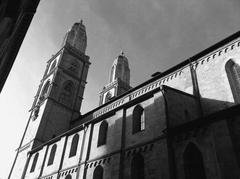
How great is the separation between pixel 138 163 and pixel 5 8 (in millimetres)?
9752

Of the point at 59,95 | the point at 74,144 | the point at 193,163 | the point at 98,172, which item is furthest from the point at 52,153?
the point at 193,163

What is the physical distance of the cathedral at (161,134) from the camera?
31.6ft

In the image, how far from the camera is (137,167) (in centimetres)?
1220

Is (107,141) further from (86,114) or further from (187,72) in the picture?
(86,114)

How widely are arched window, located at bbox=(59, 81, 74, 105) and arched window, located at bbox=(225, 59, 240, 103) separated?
20.1 metres

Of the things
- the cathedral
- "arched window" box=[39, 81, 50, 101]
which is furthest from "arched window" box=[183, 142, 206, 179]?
"arched window" box=[39, 81, 50, 101]

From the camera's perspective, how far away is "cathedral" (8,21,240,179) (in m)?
9.63

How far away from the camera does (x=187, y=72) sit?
17.2 metres

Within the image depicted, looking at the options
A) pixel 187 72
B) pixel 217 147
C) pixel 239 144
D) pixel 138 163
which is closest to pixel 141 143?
pixel 138 163

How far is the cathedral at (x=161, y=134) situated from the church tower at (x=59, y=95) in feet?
0.59

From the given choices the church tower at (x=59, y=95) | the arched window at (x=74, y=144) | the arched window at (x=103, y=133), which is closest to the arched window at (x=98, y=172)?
the arched window at (x=103, y=133)

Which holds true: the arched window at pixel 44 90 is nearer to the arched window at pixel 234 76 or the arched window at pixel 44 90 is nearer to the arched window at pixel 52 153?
the arched window at pixel 52 153

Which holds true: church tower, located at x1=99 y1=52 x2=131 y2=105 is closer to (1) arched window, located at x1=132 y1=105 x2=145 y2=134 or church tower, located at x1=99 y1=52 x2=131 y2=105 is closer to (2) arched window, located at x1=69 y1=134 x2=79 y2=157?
(2) arched window, located at x1=69 y1=134 x2=79 y2=157

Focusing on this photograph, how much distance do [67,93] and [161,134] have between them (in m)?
20.5
